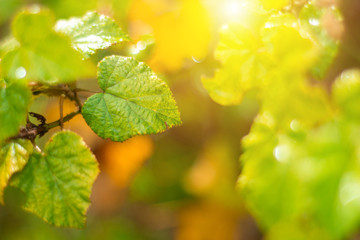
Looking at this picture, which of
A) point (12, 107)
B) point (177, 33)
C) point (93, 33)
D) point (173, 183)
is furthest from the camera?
point (173, 183)

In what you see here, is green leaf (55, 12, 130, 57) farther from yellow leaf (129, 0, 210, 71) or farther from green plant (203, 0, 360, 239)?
yellow leaf (129, 0, 210, 71)

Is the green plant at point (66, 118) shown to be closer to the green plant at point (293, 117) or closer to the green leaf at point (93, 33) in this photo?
the green leaf at point (93, 33)

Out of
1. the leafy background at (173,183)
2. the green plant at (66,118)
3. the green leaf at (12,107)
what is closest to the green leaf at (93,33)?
the green plant at (66,118)

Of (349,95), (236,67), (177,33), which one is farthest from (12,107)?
(177,33)

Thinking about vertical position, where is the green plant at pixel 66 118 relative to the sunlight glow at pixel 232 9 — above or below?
below

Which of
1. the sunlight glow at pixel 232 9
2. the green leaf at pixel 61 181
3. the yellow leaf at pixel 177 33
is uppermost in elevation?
the yellow leaf at pixel 177 33

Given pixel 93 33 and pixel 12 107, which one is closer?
pixel 12 107

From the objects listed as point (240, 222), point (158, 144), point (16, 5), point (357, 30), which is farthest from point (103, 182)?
point (357, 30)

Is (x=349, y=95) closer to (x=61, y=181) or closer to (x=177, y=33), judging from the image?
(x=61, y=181)
